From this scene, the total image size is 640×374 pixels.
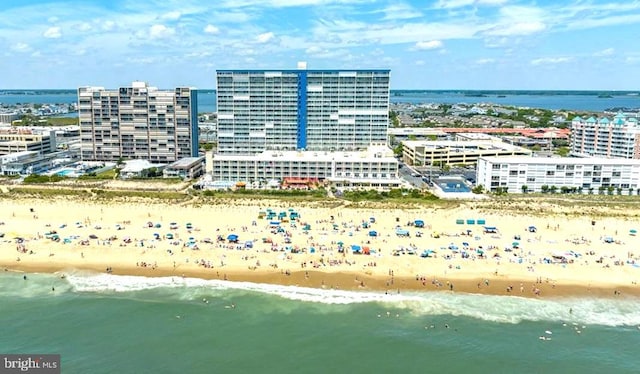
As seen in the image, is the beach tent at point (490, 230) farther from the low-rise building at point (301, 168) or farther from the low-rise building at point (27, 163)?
the low-rise building at point (27, 163)

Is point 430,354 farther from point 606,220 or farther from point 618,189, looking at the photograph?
point 618,189

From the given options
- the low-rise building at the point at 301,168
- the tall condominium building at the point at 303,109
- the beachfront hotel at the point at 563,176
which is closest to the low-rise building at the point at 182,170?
the low-rise building at the point at 301,168

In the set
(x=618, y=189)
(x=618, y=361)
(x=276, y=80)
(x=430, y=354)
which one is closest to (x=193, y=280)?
(x=430, y=354)

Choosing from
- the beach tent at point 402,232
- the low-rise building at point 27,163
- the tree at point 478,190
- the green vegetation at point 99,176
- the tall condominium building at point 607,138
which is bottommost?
the beach tent at point 402,232

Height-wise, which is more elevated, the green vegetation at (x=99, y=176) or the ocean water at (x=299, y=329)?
the green vegetation at (x=99, y=176)

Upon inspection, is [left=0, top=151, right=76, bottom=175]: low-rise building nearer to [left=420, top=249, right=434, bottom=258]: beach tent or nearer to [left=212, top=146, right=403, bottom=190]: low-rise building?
[left=212, top=146, right=403, bottom=190]: low-rise building
